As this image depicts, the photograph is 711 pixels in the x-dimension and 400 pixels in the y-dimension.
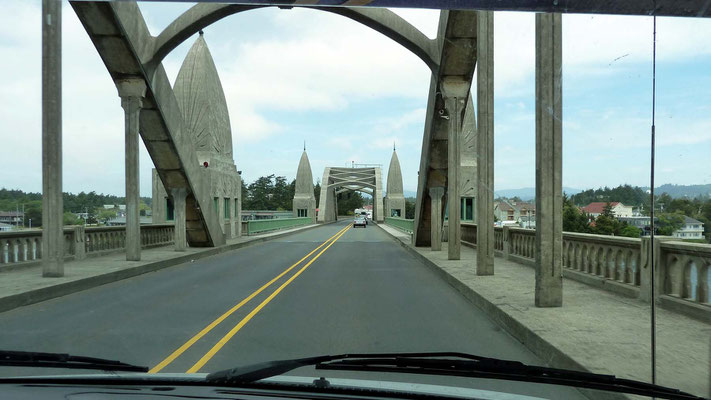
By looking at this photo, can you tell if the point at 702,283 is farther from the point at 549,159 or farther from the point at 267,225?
the point at 267,225

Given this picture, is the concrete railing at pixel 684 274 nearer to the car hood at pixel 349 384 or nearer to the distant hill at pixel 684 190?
the distant hill at pixel 684 190

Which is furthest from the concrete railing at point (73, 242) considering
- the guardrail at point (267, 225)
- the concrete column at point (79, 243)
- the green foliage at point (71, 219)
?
the guardrail at point (267, 225)

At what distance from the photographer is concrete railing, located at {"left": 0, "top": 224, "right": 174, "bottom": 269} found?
13.7 metres

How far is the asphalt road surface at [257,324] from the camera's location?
5852 millimetres

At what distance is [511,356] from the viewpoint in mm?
5957

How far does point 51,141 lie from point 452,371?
1176cm

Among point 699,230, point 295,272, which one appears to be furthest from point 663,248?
point 295,272

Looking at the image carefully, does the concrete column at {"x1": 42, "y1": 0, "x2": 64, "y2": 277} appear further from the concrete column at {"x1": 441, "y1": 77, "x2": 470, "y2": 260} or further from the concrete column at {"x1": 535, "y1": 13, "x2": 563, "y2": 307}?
the concrete column at {"x1": 441, "y1": 77, "x2": 470, "y2": 260}

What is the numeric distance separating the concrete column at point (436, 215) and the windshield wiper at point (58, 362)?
17988 mm

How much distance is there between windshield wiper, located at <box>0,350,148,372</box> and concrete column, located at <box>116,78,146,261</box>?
1382 cm

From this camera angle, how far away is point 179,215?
20953mm

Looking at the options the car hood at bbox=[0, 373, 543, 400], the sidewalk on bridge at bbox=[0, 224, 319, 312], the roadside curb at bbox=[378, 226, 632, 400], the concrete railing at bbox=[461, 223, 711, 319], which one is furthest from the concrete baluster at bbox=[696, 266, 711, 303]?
the sidewalk on bridge at bbox=[0, 224, 319, 312]

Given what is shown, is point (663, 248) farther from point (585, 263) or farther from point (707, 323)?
point (585, 263)

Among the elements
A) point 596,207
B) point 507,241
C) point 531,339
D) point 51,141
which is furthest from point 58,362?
point 507,241
